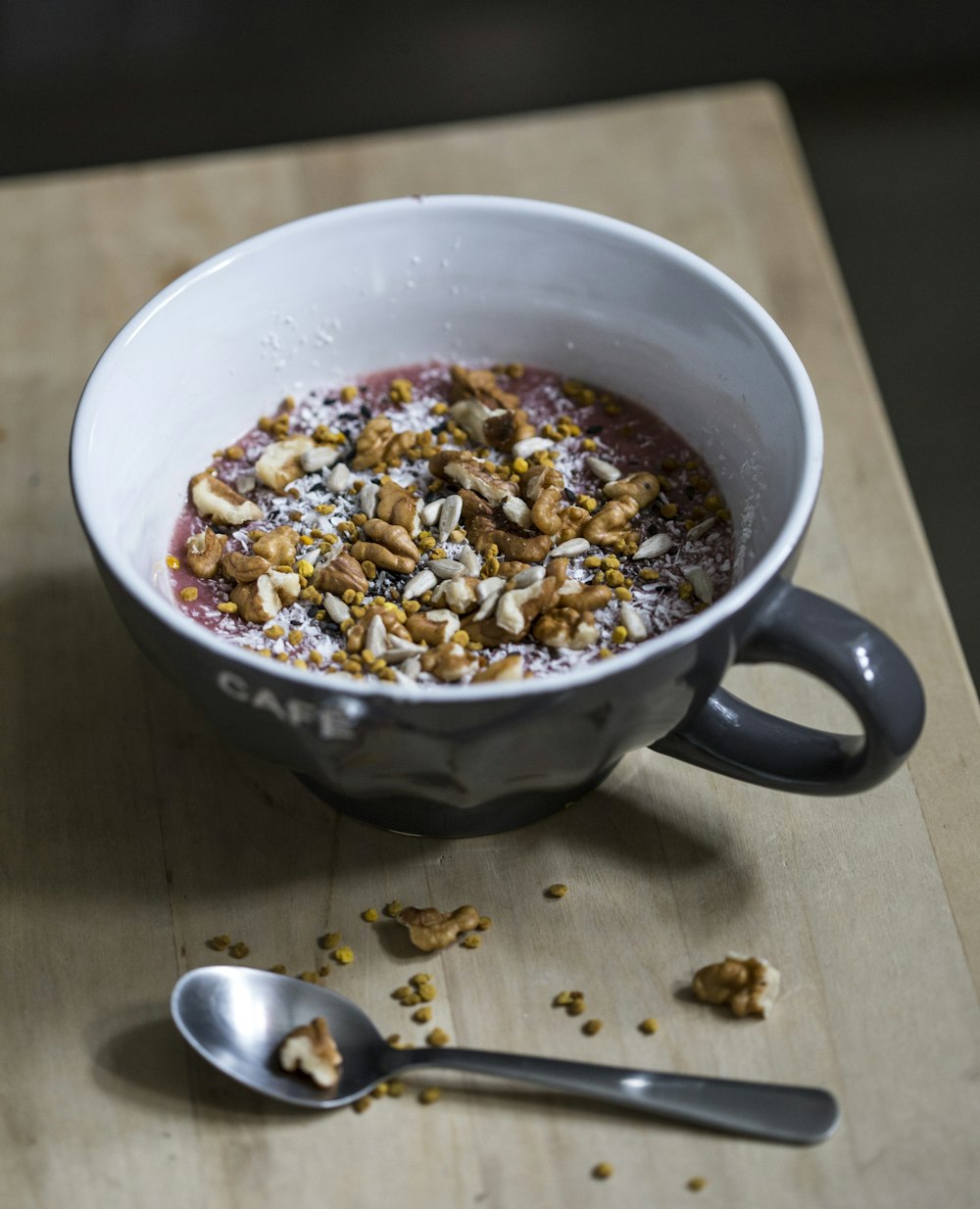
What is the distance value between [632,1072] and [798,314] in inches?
30.4

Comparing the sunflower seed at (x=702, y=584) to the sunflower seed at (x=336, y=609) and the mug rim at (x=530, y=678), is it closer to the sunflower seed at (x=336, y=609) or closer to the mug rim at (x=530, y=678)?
the mug rim at (x=530, y=678)

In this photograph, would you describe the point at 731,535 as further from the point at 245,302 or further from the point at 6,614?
the point at 6,614

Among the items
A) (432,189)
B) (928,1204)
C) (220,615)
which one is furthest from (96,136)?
(928,1204)

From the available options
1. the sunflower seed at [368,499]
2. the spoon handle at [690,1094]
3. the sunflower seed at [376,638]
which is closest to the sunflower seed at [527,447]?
the sunflower seed at [368,499]

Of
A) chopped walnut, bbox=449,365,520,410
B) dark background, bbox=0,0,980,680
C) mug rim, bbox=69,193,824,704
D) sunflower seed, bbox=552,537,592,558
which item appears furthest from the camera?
dark background, bbox=0,0,980,680

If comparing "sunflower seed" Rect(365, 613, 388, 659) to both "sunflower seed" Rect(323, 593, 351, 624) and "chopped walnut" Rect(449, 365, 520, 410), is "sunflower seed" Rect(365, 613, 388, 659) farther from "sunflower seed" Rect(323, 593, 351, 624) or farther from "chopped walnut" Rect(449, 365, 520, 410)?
"chopped walnut" Rect(449, 365, 520, 410)

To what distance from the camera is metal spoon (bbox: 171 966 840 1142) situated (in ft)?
2.87

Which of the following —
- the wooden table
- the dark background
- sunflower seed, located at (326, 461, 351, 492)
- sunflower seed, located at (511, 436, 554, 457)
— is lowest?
the dark background

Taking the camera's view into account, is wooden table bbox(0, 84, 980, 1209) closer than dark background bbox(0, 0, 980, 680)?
Yes

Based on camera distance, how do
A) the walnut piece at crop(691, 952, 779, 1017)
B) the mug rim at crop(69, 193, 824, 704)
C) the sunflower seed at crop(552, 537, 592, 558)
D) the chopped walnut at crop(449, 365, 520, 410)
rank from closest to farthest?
the mug rim at crop(69, 193, 824, 704)
the walnut piece at crop(691, 952, 779, 1017)
the sunflower seed at crop(552, 537, 592, 558)
the chopped walnut at crop(449, 365, 520, 410)

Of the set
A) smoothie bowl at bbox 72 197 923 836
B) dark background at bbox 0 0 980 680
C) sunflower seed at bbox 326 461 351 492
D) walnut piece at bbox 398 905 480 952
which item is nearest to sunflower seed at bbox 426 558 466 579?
smoothie bowl at bbox 72 197 923 836

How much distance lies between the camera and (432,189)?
4.89ft

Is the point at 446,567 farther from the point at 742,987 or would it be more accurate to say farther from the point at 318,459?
the point at 742,987

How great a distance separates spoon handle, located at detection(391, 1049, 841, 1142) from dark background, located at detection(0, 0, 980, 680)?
1.75m
